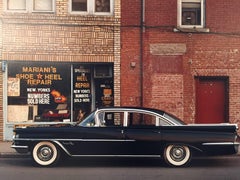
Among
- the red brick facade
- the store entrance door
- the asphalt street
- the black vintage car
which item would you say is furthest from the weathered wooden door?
the black vintage car

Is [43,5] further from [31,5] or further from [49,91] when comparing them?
[49,91]

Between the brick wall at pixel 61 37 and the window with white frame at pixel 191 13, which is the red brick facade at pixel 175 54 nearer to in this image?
the window with white frame at pixel 191 13

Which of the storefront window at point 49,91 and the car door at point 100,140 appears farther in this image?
the storefront window at point 49,91

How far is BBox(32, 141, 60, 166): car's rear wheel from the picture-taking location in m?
11.1

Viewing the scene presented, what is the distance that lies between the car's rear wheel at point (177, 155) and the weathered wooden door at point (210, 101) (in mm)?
5417

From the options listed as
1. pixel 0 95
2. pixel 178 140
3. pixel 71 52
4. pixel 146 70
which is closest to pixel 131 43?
pixel 146 70

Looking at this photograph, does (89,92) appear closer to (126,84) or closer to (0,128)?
(126,84)

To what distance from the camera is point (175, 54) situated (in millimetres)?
16156

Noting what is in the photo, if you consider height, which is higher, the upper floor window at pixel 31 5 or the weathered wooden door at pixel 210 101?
the upper floor window at pixel 31 5

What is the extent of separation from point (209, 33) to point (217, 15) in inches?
26.4

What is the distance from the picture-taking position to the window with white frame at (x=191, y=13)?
16391mm

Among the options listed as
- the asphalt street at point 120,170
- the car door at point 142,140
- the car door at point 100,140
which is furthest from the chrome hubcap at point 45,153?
the car door at point 142,140

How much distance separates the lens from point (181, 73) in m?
16.2

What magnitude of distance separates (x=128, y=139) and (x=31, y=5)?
702 centimetres
